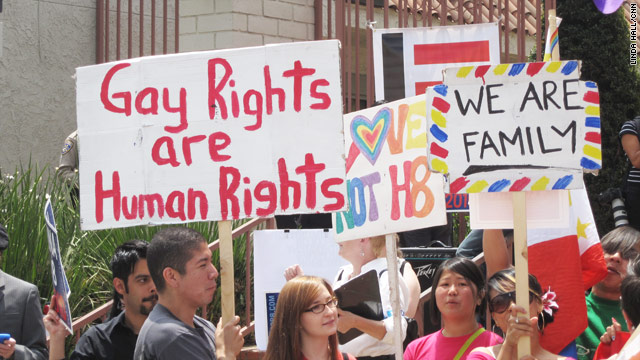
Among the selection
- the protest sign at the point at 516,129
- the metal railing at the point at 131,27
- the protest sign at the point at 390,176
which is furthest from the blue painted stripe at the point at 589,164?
the metal railing at the point at 131,27

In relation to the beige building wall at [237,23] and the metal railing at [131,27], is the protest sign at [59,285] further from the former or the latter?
the beige building wall at [237,23]

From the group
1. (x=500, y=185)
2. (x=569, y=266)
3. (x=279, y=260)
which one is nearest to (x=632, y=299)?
(x=500, y=185)

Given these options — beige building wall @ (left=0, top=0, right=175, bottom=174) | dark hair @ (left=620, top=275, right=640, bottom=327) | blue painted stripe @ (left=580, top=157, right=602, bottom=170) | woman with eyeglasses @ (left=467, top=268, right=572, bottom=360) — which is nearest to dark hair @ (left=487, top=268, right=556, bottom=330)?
woman with eyeglasses @ (left=467, top=268, right=572, bottom=360)

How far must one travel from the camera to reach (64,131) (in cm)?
1116

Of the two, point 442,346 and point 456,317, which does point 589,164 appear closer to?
point 456,317

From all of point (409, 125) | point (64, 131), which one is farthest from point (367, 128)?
point (64, 131)

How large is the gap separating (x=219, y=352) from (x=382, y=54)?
13.9ft

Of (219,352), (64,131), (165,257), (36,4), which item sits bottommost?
(219,352)

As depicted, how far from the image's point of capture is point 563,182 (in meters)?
4.69

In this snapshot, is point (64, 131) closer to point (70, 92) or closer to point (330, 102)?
point (70, 92)

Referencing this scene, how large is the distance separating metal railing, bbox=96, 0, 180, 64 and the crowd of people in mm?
5616

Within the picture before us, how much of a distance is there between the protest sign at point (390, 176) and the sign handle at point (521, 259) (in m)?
0.58

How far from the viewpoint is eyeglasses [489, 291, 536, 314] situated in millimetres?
4961

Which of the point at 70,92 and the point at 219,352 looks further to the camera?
the point at 70,92
